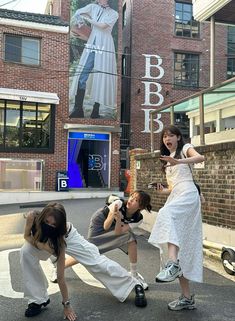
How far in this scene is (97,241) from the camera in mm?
4852

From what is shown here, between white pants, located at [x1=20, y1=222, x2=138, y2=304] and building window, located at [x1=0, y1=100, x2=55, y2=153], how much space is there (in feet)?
49.0

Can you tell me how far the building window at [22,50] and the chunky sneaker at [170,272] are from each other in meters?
16.4

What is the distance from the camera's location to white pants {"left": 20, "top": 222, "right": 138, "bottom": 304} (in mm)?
4035

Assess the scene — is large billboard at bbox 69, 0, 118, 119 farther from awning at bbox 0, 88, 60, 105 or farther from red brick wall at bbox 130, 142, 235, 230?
red brick wall at bbox 130, 142, 235, 230

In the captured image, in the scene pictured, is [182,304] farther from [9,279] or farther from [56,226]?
[9,279]

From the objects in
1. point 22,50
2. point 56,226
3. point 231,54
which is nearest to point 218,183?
point 56,226

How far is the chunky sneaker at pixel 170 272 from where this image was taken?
3.55 metres

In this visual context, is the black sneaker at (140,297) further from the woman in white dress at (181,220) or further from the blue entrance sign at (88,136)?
the blue entrance sign at (88,136)

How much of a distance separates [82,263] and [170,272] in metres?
0.98

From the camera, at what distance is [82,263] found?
4223 millimetres

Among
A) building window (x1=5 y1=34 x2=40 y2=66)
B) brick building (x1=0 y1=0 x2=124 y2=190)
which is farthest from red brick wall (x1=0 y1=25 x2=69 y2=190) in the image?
building window (x1=5 y1=34 x2=40 y2=66)

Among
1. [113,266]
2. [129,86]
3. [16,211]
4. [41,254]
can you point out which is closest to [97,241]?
[113,266]

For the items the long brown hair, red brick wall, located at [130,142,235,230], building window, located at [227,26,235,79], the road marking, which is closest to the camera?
the long brown hair

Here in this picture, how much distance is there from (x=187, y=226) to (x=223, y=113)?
4.66m
